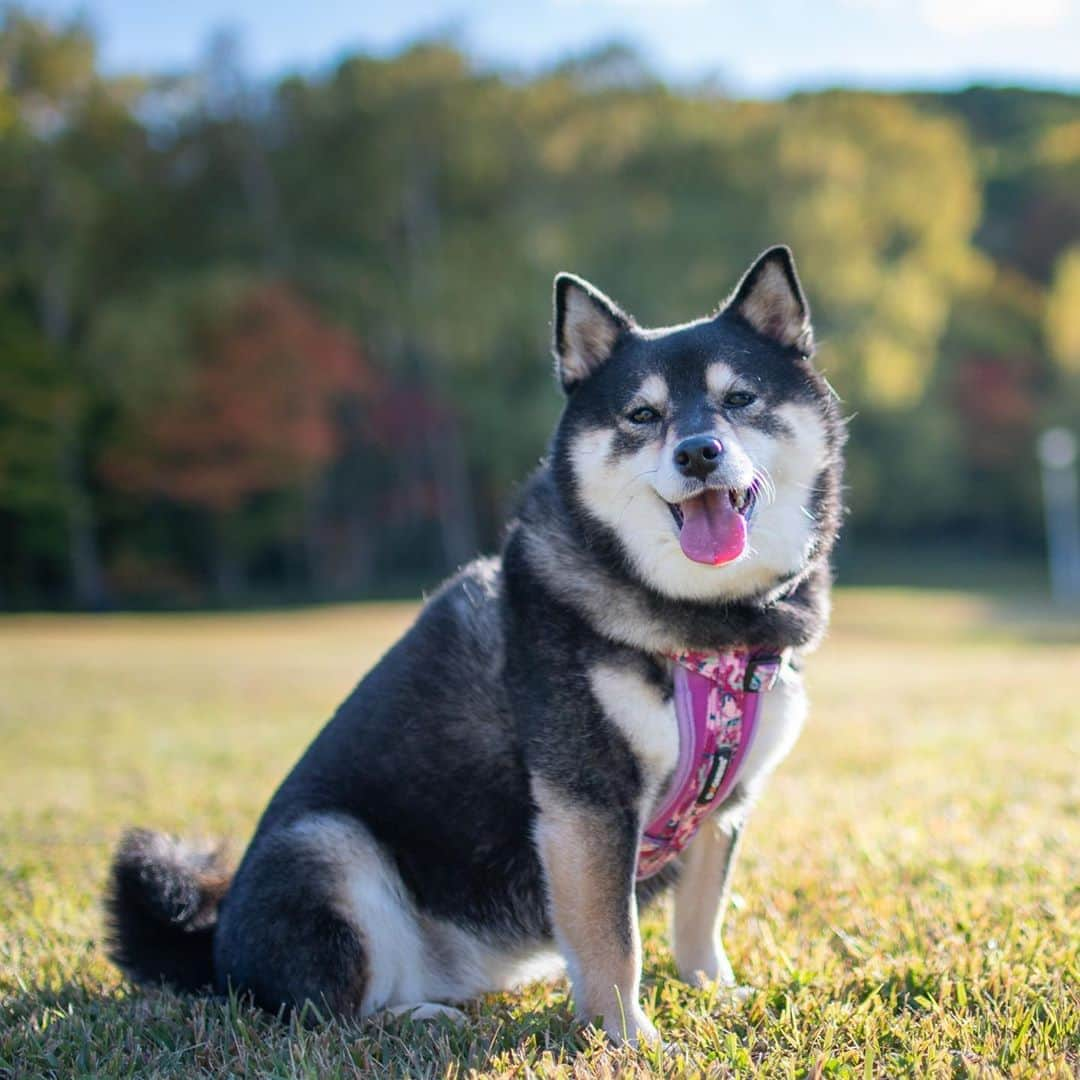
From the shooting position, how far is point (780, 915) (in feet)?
12.5

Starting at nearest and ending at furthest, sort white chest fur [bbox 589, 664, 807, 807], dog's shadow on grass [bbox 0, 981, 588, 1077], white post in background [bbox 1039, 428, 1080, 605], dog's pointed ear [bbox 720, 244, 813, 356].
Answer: dog's shadow on grass [bbox 0, 981, 588, 1077]
white chest fur [bbox 589, 664, 807, 807]
dog's pointed ear [bbox 720, 244, 813, 356]
white post in background [bbox 1039, 428, 1080, 605]

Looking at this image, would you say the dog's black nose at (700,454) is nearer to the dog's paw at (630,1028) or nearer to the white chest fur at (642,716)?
the white chest fur at (642,716)

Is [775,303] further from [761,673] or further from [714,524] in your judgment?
[761,673]

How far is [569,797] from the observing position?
9.32 feet

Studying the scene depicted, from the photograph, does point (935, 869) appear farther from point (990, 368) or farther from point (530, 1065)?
point (990, 368)

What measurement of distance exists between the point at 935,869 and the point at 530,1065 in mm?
2246

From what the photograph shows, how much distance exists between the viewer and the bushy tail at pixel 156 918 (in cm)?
326

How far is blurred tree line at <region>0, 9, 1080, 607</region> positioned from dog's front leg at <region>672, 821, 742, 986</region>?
27.7 m

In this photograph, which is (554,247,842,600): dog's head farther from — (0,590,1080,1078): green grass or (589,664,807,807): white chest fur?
(0,590,1080,1078): green grass

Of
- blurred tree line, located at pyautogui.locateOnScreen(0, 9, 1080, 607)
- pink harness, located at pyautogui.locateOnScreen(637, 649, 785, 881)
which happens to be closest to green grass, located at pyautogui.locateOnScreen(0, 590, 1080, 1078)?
pink harness, located at pyautogui.locateOnScreen(637, 649, 785, 881)

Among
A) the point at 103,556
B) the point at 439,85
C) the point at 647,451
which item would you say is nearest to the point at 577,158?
the point at 439,85

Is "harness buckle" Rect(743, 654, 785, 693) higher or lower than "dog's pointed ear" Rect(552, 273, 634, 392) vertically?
lower

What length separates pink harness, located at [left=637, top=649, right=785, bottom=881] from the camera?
2908 millimetres

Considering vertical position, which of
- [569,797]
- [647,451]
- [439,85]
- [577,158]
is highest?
[439,85]
